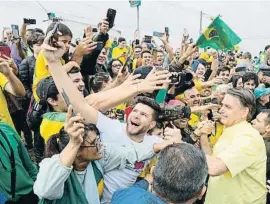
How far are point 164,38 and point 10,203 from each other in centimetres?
384

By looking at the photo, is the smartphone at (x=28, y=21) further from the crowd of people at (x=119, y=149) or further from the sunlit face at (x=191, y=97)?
the sunlit face at (x=191, y=97)

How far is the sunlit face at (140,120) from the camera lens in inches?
105

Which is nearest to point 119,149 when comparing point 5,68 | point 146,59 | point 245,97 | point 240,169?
point 240,169

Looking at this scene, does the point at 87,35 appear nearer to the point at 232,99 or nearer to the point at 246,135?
the point at 232,99

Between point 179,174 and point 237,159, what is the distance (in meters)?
1.07

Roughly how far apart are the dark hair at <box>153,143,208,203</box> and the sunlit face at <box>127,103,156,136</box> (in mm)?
988

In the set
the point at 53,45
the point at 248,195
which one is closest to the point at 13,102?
the point at 53,45

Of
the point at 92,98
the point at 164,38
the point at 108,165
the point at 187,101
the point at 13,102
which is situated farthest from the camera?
the point at 164,38

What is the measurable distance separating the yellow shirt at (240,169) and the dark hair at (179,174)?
0.91 metres

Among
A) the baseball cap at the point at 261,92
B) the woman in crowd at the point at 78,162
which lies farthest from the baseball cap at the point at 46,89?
the baseball cap at the point at 261,92

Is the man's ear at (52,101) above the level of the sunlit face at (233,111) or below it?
above

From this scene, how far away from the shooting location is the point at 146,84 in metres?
2.34

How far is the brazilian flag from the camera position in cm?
472

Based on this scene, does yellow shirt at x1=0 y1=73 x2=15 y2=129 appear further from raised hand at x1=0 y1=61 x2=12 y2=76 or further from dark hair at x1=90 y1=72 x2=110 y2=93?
dark hair at x1=90 y1=72 x2=110 y2=93
